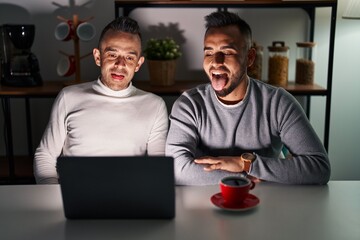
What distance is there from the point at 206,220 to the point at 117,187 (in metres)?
0.24

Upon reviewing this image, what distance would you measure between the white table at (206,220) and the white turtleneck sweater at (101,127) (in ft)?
1.54

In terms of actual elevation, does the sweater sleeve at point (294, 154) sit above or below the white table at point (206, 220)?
above

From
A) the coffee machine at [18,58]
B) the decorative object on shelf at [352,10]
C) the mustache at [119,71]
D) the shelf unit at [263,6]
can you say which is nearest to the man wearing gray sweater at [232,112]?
the mustache at [119,71]

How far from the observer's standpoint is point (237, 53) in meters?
1.99

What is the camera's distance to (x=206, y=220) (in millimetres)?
1393

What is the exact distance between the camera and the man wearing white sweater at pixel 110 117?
6.81 feet

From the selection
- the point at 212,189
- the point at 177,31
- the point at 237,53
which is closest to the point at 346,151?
the point at 177,31

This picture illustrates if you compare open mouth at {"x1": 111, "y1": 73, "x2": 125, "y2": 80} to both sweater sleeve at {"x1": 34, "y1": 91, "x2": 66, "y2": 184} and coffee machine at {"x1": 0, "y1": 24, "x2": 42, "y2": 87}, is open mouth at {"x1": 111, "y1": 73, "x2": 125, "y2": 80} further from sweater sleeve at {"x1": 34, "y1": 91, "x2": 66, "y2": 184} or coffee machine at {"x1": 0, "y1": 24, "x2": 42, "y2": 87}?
coffee machine at {"x1": 0, "y1": 24, "x2": 42, "y2": 87}

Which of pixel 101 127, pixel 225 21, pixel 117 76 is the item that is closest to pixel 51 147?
pixel 101 127

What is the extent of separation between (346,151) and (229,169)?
63.9 inches

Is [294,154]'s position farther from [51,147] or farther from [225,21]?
[51,147]

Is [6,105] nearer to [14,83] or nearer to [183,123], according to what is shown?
[14,83]

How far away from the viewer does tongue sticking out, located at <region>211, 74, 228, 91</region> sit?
196 centimetres

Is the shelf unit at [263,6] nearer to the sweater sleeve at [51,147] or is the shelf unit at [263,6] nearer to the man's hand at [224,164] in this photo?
the sweater sleeve at [51,147]
